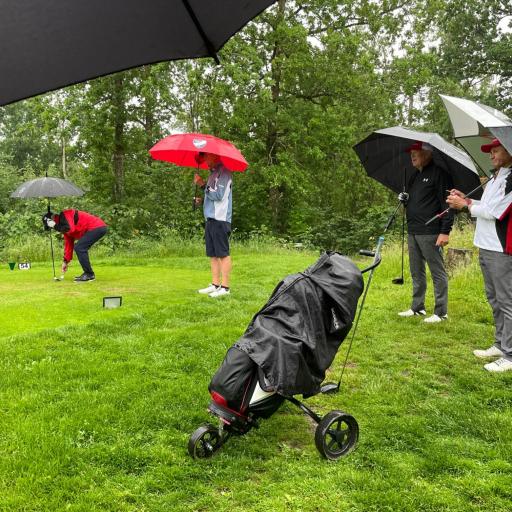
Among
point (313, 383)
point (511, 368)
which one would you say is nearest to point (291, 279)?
point (313, 383)

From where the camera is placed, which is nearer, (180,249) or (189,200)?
(180,249)

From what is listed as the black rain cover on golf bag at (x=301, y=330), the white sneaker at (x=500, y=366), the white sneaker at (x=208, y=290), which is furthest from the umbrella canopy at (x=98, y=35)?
the white sneaker at (x=208, y=290)

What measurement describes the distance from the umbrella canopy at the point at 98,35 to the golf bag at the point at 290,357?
160 cm

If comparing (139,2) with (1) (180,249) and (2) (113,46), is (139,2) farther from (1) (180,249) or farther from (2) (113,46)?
(1) (180,249)

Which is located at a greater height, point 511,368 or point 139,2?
point 139,2

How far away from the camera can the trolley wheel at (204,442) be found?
2715mm

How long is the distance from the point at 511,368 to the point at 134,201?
49.3 ft

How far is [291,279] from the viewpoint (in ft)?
9.75

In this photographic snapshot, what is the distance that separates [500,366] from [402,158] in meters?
2.76

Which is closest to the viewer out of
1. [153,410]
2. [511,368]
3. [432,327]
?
[153,410]

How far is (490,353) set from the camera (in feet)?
14.9

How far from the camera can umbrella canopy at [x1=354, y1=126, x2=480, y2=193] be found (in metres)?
5.03

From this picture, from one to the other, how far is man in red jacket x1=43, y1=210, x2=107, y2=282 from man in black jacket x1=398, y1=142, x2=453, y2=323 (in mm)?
4846

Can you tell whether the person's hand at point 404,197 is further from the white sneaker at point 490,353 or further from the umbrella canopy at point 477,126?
the white sneaker at point 490,353
